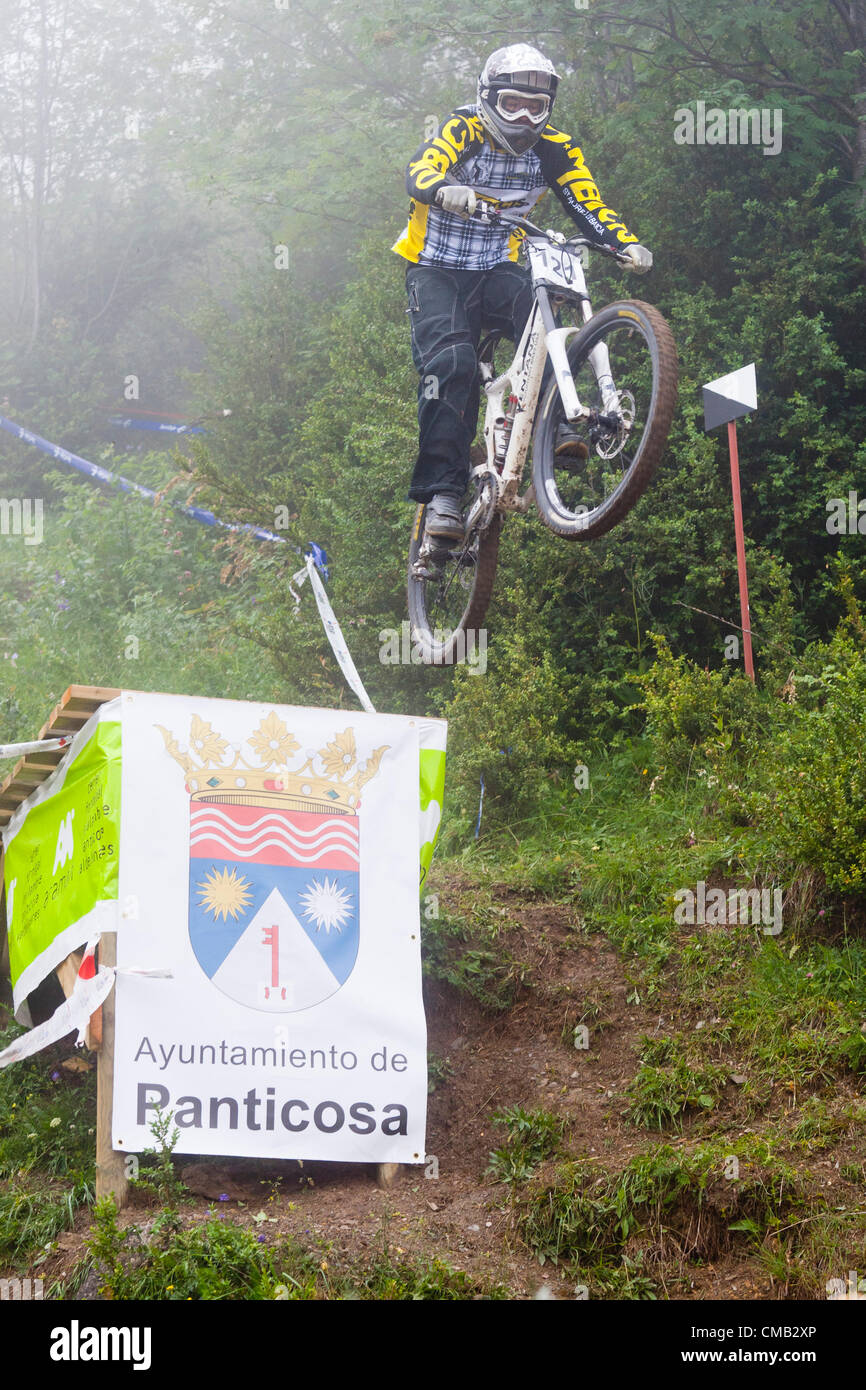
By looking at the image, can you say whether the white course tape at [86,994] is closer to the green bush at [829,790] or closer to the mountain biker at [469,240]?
the green bush at [829,790]

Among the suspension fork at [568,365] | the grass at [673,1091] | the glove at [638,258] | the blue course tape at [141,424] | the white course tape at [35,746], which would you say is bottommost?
the grass at [673,1091]

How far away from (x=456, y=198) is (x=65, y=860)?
3.38 m

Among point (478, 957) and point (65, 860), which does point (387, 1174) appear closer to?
point (478, 957)

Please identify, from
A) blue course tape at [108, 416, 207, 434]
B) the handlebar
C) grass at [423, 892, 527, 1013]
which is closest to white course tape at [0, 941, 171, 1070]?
grass at [423, 892, 527, 1013]

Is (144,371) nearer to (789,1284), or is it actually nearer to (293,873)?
(293,873)

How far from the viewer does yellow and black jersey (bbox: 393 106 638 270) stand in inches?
268

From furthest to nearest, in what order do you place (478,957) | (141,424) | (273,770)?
(141,424), (478,957), (273,770)

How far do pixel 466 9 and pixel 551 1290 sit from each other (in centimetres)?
1040

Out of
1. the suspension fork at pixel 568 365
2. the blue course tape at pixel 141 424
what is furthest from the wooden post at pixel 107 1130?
the blue course tape at pixel 141 424

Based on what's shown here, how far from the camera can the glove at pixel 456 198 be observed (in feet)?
21.7

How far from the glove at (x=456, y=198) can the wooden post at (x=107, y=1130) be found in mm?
3749

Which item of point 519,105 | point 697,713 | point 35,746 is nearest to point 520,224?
point 519,105

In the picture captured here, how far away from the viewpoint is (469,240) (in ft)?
24.0
